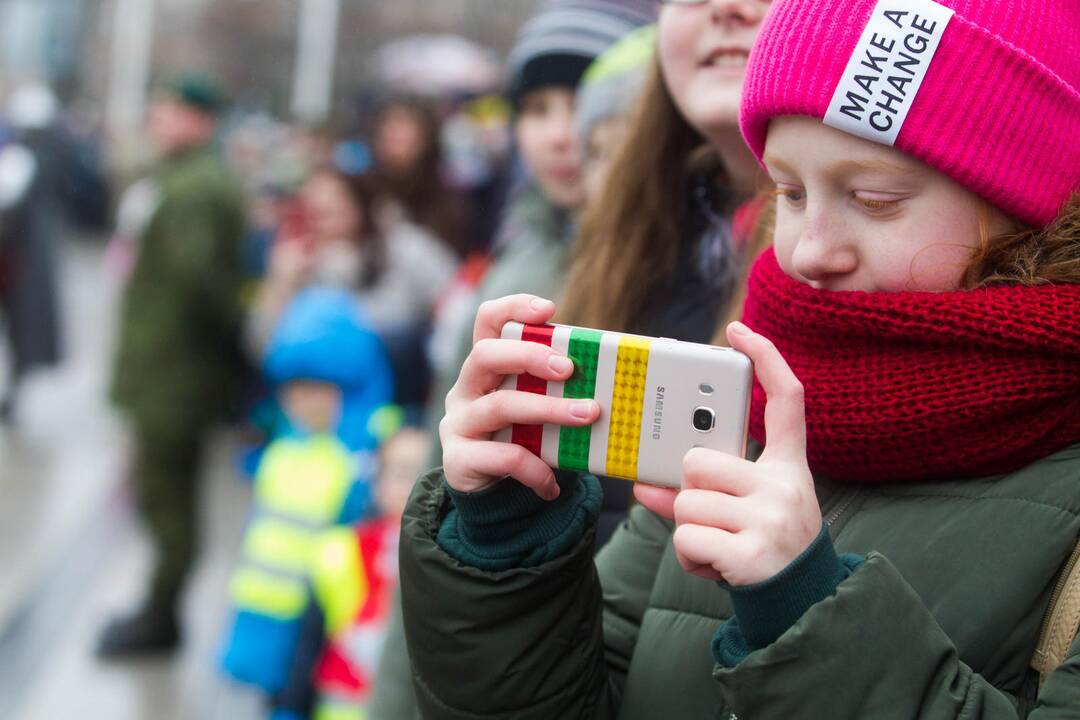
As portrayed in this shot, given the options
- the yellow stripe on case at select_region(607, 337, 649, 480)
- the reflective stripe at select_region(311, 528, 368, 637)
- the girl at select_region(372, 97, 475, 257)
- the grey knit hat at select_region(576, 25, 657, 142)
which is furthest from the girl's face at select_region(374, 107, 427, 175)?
the yellow stripe on case at select_region(607, 337, 649, 480)

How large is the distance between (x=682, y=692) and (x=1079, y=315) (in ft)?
1.76

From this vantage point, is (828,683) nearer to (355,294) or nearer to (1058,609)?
(1058,609)

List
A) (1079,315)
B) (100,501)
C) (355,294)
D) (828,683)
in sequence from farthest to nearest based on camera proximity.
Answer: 1. (100,501)
2. (355,294)
3. (1079,315)
4. (828,683)

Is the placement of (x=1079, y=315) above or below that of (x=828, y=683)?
above

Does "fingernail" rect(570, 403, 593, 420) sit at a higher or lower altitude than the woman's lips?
lower

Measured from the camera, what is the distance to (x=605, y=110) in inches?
95.7

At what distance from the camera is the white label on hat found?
1235 mm

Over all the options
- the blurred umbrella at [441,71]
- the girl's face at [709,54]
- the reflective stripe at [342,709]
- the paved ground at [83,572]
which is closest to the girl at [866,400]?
the girl's face at [709,54]

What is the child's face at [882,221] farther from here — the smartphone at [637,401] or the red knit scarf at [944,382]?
the smartphone at [637,401]

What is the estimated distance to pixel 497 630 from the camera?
4.14 feet

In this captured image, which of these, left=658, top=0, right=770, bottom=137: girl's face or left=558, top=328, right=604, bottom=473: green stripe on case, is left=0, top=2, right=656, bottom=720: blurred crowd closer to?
left=658, top=0, right=770, bottom=137: girl's face

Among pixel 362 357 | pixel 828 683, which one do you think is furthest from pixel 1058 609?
pixel 362 357

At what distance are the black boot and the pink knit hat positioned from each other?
14.9 feet

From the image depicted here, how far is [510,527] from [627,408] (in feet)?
0.59
